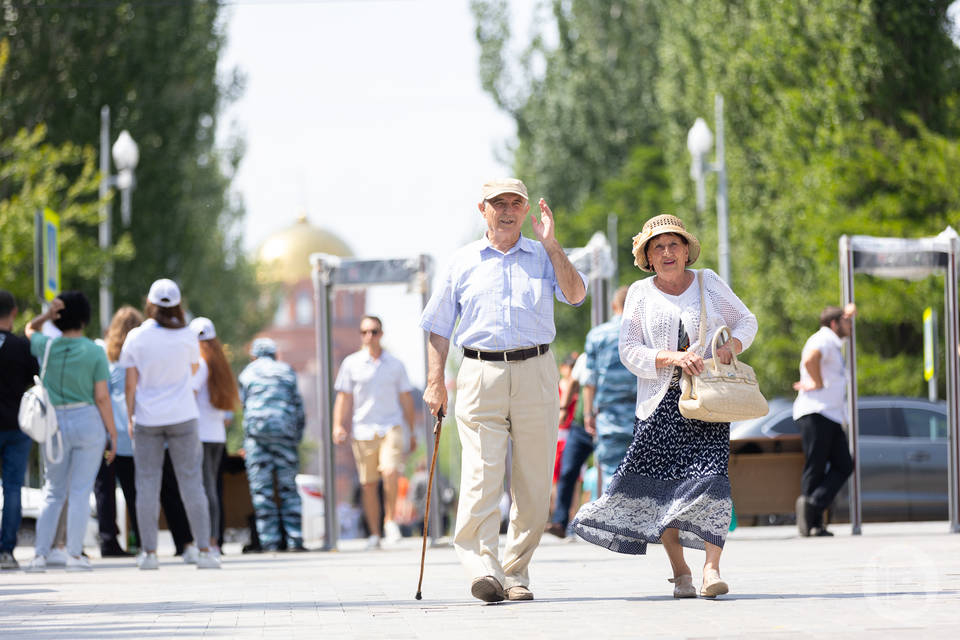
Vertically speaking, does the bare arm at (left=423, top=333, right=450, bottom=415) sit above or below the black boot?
above

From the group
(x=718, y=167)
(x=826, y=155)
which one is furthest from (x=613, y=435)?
(x=718, y=167)

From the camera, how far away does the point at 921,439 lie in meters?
19.2

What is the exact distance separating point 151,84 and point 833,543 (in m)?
28.7

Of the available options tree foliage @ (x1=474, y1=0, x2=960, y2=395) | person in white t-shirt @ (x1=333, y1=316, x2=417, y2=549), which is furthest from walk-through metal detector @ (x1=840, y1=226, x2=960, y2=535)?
tree foliage @ (x1=474, y1=0, x2=960, y2=395)

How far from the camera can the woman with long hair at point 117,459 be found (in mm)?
14648

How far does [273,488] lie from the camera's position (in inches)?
644

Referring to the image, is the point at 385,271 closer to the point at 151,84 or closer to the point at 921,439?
the point at 921,439

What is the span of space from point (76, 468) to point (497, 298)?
5128mm

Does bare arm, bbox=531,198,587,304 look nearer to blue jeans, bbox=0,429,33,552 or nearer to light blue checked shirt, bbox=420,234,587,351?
light blue checked shirt, bbox=420,234,587,351

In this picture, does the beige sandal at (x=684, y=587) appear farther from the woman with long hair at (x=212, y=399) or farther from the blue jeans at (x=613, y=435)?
the woman with long hair at (x=212, y=399)

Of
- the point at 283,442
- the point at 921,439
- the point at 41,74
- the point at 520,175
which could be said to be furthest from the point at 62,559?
the point at 520,175

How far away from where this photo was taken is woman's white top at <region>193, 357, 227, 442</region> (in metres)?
14.9

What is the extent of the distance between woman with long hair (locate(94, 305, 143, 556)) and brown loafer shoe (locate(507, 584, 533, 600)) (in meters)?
6.30

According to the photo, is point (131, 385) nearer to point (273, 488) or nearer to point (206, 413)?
point (206, 413)
